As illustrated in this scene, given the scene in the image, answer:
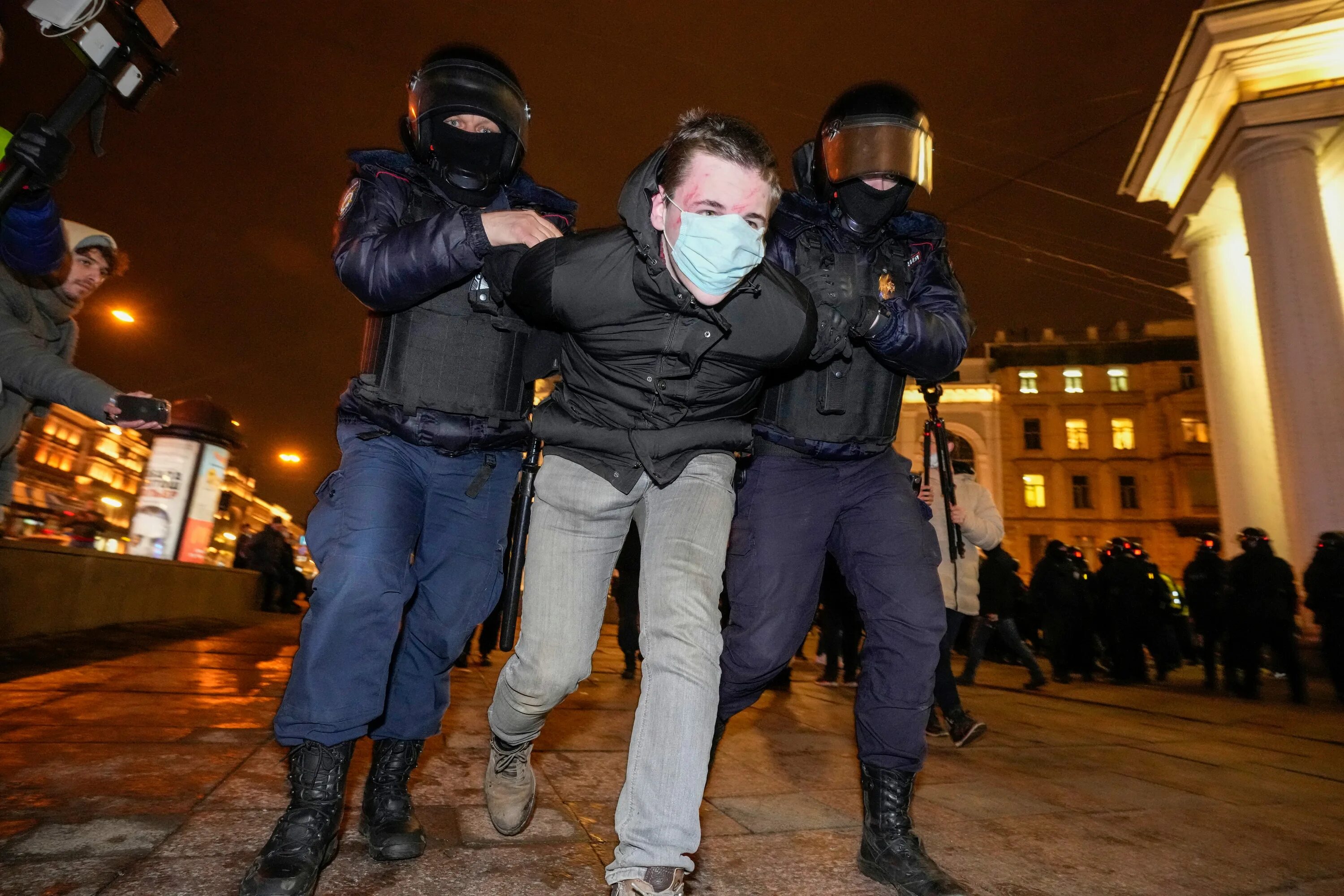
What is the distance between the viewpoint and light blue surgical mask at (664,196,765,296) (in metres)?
1.89

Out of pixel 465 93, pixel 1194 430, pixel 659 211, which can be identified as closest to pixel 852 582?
pixel 659 211

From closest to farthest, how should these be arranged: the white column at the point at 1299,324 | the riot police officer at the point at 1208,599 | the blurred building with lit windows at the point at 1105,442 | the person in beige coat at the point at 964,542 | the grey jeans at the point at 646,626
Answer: the grey jeans at the point at 646,626, the person in beige coat at the point at 964,542, the riot police officer at the point at 1208,599, the white column at the point at 1299,324, the blurred building with lit windows at the point at 1105,442

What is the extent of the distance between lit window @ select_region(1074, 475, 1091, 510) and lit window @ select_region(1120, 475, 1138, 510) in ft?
4.83

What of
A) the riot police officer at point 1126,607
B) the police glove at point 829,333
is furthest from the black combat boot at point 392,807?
the riot police officer at point 1126,607

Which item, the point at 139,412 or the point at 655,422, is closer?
the point at 655,422

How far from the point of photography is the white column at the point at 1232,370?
16891mm

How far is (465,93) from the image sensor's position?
2521mm

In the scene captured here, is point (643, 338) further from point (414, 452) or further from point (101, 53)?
point (101, 53)

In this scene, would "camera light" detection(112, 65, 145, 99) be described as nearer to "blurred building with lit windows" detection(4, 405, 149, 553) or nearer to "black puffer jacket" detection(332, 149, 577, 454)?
"black puffer jacket" detection(332, 149, 577, 454)

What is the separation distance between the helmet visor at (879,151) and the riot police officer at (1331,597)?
846cm

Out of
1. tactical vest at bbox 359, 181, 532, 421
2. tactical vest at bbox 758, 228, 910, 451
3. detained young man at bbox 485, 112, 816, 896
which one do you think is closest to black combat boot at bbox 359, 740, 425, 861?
detained young man at bbox 485, 112, 816, 896

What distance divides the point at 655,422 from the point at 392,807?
139 centimetres

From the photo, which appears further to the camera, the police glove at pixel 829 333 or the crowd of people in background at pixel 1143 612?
the crowd of people in background at pixel 1143 612

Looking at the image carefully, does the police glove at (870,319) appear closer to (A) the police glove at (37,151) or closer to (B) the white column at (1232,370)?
(A) the police glove at (37,151)
